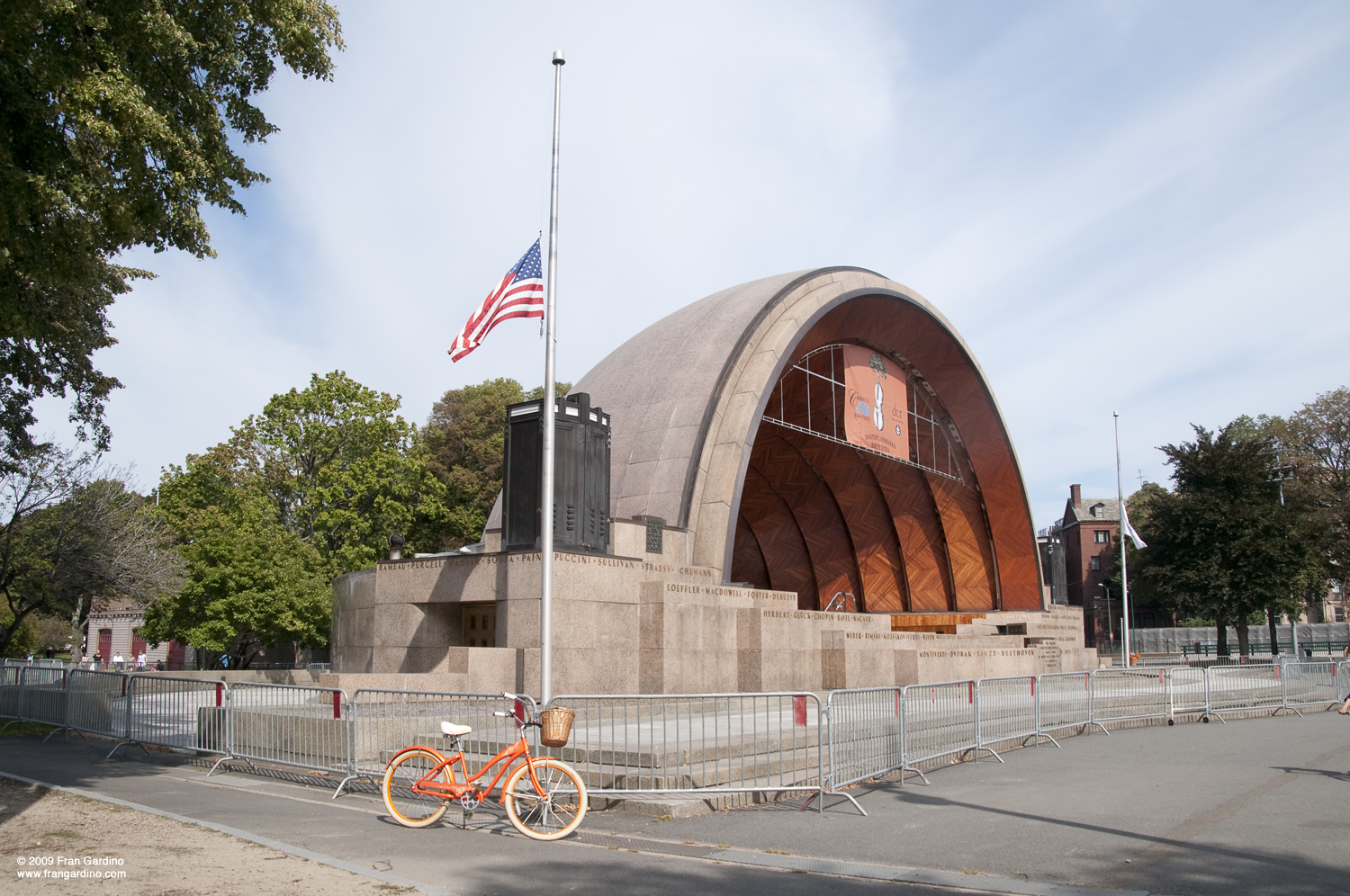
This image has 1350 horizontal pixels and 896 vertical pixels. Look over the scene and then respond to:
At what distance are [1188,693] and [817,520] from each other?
70.0ft

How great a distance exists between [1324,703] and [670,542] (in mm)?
13663

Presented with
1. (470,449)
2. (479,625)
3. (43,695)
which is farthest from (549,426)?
(470,449)

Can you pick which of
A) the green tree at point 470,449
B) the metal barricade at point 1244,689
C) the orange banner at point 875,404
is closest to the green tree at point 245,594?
the green tree at point 470,449

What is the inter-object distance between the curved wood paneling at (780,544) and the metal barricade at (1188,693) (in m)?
20.5

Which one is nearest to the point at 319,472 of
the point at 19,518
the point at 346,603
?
the point at 19,518

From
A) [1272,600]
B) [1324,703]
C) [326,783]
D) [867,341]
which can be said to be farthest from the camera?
[1272,600]

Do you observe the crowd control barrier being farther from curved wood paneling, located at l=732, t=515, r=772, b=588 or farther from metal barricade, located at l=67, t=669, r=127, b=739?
curved wood paneling, located at l=732, t=515, r=772, b=588

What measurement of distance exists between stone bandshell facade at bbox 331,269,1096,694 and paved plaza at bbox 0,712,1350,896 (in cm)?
555

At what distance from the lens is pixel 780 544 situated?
39.3m

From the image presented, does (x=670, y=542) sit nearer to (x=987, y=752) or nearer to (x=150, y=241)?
(x=987, y=752)

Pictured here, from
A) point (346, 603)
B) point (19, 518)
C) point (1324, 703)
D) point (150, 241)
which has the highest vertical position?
point (150, 241)

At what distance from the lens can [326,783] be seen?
9.90 m

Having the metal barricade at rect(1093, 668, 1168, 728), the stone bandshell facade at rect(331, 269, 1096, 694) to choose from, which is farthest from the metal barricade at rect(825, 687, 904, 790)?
the metal barricade at rect(1093, 668, 1168, 728)

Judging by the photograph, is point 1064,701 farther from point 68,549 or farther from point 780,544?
point 780,544
